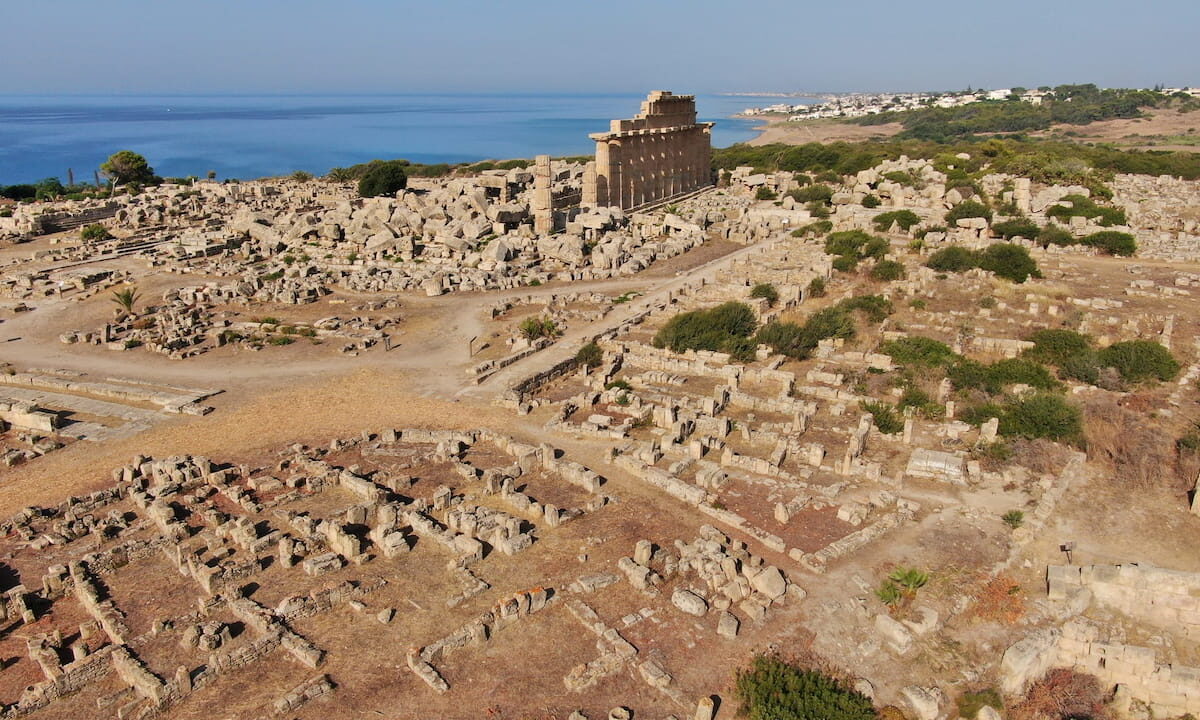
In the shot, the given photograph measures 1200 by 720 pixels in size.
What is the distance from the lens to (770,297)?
93.4 feet

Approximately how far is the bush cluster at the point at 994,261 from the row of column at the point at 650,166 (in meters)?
18.4

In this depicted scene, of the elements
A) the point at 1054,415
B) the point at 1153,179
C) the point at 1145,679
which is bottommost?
the point at 1145,679

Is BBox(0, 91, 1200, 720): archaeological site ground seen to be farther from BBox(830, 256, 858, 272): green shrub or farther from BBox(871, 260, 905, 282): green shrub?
BBox(830, 256, 858, 272): green shrub

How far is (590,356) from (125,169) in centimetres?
5515

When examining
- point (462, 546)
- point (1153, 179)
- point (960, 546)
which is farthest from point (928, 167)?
point (462, 546)

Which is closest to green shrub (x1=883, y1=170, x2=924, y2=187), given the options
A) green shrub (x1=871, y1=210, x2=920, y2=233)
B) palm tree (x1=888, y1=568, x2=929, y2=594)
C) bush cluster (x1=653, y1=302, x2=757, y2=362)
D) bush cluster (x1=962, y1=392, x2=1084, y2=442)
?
green shrub (x1=871, y1=210, x2=920, y2=233)

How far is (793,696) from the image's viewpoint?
9.72 metres

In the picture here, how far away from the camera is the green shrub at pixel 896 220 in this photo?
42.5m

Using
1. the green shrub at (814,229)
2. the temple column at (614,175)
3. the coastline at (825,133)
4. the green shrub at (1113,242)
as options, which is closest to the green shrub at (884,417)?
the green shrub at (814,229)

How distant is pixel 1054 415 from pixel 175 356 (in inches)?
947

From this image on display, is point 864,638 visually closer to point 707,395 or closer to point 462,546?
point 462,546

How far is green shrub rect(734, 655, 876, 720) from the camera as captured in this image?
952 cm

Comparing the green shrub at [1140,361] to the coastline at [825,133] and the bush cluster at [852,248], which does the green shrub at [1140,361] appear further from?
the coastline at [825,133]

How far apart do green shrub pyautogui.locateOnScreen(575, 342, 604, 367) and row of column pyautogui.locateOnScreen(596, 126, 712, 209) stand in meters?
21.9
